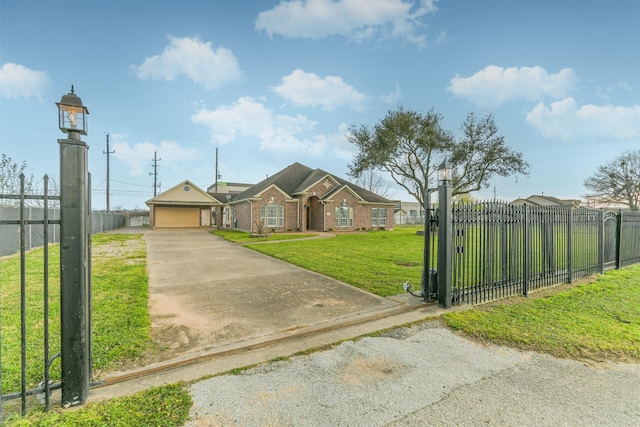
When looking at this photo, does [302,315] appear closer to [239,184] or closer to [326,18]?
[326,18]

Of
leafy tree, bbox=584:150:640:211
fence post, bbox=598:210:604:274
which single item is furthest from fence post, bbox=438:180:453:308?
leafy tree, bbox=584:150:640:211

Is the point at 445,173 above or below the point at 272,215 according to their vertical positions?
above

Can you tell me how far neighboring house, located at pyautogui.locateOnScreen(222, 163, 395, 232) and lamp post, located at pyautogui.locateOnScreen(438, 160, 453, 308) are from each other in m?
17.5

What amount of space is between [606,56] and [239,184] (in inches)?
1853

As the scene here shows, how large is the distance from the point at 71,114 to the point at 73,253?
117cm

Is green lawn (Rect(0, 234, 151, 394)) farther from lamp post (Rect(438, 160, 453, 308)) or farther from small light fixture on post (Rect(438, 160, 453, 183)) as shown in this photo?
small light fixture on post (Rect(438, 160, 453, 183))

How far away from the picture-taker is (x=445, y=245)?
477 cm

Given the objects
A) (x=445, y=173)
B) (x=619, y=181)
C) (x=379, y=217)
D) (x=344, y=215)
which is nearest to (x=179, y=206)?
(x=344, y=215)

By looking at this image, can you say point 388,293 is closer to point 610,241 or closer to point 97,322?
point 97,322

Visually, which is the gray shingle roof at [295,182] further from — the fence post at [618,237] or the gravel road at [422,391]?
the gravel road at [422,391]

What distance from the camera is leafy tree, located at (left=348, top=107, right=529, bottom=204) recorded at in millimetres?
20938

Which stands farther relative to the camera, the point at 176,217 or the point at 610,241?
the point at 176,217

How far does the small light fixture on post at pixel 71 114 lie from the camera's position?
2314mm

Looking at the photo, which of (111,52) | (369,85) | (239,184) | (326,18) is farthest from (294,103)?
(239,184)
